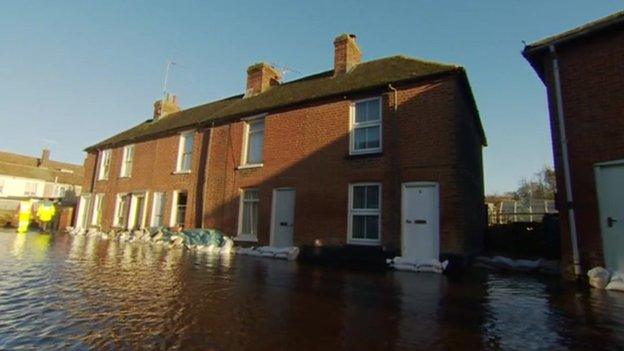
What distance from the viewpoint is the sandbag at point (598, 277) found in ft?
24.5

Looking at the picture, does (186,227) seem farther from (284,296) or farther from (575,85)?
(575,85)

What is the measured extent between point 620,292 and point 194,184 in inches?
628

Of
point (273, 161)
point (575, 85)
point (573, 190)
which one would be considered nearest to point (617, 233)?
point (573, 190)

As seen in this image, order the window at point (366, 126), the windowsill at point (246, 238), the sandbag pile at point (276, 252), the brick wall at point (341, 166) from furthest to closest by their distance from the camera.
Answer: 1. the windowsill at point (246, 238)
2. the window at point (366, 126)
3. the sandbag pile at point (276, 252)
4. the brick wall at point (341, 166)

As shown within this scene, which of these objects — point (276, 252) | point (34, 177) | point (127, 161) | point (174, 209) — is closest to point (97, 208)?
point (127, 161)

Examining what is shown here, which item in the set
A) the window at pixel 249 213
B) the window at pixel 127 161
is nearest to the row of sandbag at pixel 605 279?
the window at pixel 249 213

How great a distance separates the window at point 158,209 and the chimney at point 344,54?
1111 cm

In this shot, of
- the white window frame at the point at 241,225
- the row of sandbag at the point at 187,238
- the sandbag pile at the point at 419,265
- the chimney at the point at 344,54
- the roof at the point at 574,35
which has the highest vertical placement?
the chimney at the point at 344,54

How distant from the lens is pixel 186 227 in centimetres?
1780

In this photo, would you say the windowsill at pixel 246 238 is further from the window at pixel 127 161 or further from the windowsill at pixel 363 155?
the window at pixel 127 161

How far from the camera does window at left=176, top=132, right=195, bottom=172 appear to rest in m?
19.1

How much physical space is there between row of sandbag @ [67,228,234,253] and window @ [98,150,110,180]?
7.06 meters

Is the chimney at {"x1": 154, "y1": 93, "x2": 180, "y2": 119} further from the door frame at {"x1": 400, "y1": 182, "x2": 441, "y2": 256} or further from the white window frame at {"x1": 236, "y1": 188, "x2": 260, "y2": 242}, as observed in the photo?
the door frame at {"x1": 400, "y1": 182, "x2": 441, "y2": 256}

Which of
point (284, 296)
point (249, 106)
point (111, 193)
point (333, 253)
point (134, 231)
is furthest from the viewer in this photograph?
point (111, 193)
